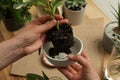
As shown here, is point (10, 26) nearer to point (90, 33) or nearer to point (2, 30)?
point (2, 30)

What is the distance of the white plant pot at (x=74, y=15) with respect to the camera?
113cm

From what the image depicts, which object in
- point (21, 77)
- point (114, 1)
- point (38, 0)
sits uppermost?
point (38, 0)

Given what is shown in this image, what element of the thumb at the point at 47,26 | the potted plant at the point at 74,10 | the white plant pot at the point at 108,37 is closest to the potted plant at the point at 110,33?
the white plant pot at the point at 108,37

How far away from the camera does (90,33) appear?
116 cm

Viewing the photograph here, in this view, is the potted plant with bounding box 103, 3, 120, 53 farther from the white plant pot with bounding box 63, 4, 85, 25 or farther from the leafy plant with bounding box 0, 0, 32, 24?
the leafy plant with bounding box 0, 0, 32, 24

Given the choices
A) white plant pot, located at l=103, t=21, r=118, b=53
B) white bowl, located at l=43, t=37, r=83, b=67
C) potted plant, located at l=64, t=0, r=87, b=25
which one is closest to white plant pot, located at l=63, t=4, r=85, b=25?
potted plant, located at l=64, t=0, r=87, b=25

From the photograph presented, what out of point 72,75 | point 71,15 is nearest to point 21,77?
point 72,75

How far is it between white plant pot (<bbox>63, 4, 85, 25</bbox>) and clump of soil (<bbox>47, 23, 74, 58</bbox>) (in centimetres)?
29

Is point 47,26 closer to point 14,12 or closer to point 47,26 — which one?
point 47,26

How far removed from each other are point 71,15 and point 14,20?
0.24 metres

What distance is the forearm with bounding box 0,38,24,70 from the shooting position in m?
0.89

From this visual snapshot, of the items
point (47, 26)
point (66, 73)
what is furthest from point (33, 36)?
point (66, 73)

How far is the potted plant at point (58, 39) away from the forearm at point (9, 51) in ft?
0.32

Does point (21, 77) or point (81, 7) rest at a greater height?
point (81, 7)
